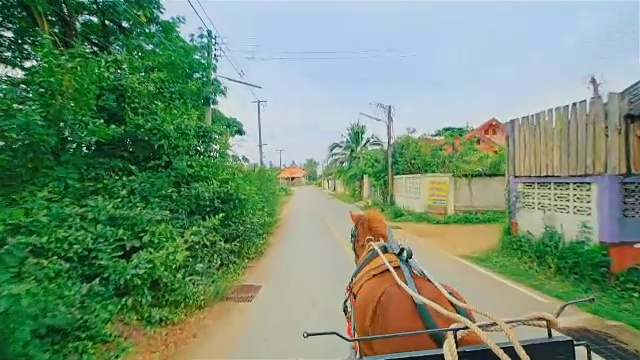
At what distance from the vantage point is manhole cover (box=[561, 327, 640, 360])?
362 cm

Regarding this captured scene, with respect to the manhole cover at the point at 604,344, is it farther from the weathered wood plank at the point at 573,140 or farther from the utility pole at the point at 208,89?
the utility pole at the point at 208,89

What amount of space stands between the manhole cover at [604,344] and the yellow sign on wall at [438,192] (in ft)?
38.0

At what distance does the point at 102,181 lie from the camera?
4.75 meters

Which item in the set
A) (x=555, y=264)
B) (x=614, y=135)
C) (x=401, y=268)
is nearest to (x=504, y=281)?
(x=555, y=264)

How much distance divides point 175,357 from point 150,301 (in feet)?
2.67

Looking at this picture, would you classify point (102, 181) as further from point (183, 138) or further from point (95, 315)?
point (95, 315)

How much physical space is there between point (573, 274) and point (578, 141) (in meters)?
2.02

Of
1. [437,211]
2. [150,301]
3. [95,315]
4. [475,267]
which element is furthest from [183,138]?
[437,211]

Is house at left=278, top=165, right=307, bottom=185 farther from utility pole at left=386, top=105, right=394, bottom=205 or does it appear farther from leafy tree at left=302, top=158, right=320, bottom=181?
utility pole at left=386, top=105, right=394, bottom=205

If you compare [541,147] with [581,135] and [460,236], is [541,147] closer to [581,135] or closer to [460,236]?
[581,135]

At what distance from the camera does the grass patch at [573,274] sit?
4.84m

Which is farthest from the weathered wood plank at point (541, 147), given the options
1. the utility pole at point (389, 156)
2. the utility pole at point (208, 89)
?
the utility pole at point (389, 156)

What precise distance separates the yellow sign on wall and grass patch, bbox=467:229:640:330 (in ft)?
25.9

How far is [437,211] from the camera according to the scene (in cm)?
1596
